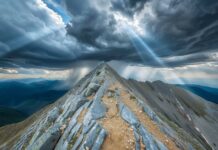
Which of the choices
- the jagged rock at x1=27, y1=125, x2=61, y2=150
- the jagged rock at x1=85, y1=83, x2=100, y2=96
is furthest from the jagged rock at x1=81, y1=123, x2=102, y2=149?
the jagged rock at x1=85, y1=83, x2=100, y2=96

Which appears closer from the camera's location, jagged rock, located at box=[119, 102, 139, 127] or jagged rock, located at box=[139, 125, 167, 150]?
jagged rock, located at box=[139, 125, 167, 150]

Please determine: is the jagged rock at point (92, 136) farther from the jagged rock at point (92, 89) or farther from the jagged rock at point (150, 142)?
the jagged rock at point (92, 89)

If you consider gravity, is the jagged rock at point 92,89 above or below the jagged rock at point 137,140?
above

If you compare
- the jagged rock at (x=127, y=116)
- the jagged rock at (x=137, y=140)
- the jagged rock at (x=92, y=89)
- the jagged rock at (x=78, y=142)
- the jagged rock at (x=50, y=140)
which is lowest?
the jagged rock at (x=50, y=140)

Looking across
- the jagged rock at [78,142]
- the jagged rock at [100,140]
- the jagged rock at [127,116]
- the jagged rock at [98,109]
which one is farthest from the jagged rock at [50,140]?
the jagged rock at [127,116]

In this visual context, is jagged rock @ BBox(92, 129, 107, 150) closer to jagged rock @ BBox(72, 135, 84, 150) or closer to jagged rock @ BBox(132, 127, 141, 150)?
jagged rock @ BBox(72, 135, 84, 150)

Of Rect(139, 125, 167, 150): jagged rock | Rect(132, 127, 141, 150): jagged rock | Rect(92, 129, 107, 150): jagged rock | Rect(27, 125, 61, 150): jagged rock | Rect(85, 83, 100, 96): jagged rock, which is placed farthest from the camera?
Rect(85, 83, 100, 96): jagged rock

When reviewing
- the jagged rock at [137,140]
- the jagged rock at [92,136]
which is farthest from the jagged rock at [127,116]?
the jagged rock at [92,136]

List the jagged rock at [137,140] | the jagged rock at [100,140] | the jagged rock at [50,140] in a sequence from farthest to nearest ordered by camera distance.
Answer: the jagged rock at [50,140] → the jagged rock at [137,140] → the jagged rock at [100,140]

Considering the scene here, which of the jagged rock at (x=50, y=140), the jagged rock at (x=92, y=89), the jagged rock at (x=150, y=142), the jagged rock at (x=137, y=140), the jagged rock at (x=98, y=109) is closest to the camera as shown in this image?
the jagged rock at (x=137, y=140)

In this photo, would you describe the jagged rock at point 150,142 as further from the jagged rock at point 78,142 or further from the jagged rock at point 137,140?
the jagged rock at point 78,142

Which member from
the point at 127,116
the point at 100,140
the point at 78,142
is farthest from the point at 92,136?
the point at 127,116

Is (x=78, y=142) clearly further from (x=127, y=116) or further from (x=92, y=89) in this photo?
(x=92, y=89)

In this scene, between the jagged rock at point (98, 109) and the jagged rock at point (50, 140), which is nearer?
the jagged rock at point (50, 140)
